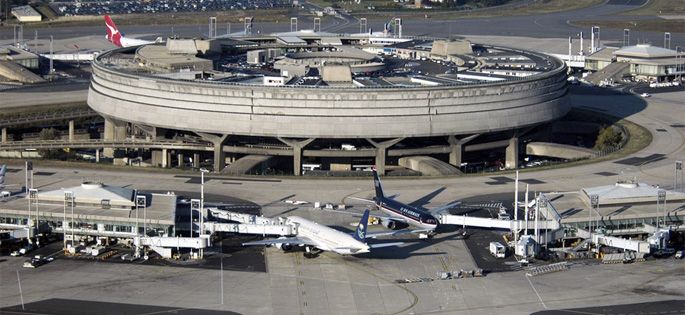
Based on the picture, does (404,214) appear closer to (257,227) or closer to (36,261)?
(257,227)

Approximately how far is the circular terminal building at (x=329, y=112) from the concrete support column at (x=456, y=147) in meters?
0.12

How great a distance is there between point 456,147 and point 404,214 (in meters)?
35.8

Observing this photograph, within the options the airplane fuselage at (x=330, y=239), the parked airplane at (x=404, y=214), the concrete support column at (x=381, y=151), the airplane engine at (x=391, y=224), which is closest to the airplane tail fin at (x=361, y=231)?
the airplane fuselage at (x=330, y=239)

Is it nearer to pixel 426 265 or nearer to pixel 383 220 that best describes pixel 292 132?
pixel 383 220

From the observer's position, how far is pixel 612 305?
103812 mm

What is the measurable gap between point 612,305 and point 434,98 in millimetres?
56959

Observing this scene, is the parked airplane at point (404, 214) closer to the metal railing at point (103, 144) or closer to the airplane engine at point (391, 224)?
the airplane engine at point (391, 224)

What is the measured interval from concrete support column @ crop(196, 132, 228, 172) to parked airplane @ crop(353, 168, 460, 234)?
32.3m

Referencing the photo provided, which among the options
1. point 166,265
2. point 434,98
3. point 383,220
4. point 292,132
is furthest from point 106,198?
point 434,98

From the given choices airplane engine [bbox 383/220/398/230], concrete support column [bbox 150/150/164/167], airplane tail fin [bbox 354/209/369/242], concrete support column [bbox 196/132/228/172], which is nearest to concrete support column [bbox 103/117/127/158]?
concrete support column [bbox 150/150/164/167]

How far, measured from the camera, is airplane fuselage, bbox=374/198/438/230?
409ft

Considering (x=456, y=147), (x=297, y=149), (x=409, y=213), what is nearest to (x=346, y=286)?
(x=409, y=213)

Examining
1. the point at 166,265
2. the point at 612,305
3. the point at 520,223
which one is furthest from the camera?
the point at 520,223

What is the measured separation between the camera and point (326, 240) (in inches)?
4572
